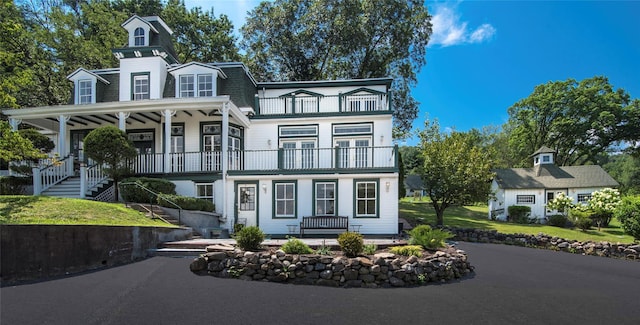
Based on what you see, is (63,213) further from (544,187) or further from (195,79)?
(544,187)

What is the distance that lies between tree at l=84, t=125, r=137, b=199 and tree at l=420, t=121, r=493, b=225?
15.4 metres

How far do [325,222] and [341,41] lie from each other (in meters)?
16.9

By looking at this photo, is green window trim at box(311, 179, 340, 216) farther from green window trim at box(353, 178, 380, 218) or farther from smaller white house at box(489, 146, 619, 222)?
smaller white house at box(489, 146, 619, 222)

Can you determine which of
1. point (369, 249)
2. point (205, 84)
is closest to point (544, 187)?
point (369, 249)

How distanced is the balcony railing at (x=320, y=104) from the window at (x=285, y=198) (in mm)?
4239

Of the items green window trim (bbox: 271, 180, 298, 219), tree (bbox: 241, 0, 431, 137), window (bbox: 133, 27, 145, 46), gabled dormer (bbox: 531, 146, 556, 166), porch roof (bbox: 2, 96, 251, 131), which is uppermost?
tree (bbox: 241, 0, 431, 137)

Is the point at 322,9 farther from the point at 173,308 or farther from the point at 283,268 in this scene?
the point at 173,308

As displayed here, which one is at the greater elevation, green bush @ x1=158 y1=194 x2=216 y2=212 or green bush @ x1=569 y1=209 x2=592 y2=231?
green bush @ x1=158 y1=194 x2=216 y2=212

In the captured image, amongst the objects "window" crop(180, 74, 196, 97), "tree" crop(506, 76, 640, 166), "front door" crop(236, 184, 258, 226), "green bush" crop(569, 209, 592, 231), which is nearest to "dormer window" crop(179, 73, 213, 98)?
"window" crop(180, 74, 196, 97)

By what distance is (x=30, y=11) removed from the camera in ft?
A: 74.4

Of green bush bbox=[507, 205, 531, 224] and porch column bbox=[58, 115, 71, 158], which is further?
green bush bbox=[507, 205, 531, 224]

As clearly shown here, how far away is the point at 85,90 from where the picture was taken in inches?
660

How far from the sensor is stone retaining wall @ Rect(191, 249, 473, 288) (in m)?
7.12

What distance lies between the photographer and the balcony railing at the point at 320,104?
16.3 meters
